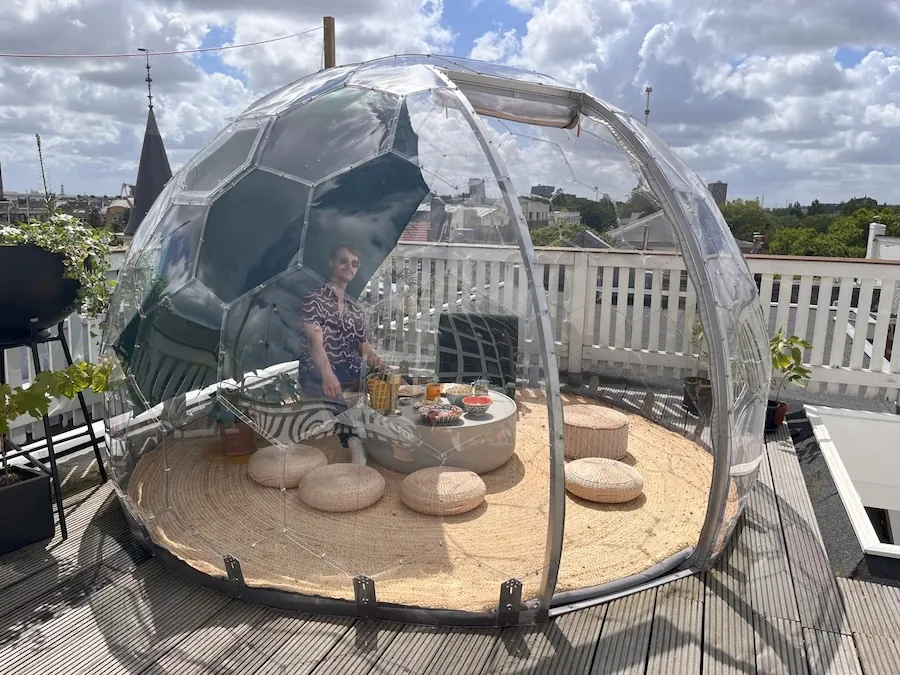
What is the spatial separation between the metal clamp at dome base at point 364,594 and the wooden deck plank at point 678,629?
1.14 metres

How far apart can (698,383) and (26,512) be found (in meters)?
4.34

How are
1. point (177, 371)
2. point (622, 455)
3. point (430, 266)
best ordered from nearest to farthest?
1. point (177, 371)
2. point (430, 266)
3. point (622, 455)

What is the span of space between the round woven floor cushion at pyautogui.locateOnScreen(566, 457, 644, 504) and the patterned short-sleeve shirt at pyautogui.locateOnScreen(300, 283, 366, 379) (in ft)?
5.00

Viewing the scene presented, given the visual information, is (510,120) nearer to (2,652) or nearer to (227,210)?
(227,210)

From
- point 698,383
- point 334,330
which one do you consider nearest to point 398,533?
point 334,330

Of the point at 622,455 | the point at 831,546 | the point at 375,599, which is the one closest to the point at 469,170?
the point at 375,599

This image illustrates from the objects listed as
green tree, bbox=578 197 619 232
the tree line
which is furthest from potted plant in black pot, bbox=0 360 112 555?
the tree line

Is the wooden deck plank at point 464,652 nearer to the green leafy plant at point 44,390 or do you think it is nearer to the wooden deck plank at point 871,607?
the wooden deck plank at point 871,607

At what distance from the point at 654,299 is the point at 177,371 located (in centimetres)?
372

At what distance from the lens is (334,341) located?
3.09 meters

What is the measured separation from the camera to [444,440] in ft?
10.7

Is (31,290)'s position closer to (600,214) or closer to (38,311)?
(38,311)

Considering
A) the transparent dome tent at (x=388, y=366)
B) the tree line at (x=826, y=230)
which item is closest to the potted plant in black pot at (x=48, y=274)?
the transparent dome tent at (x=388, y=366)

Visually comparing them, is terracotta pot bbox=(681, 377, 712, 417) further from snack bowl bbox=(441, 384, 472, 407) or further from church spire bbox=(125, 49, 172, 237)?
church spire bbox=(125, 49, 172, 237)
